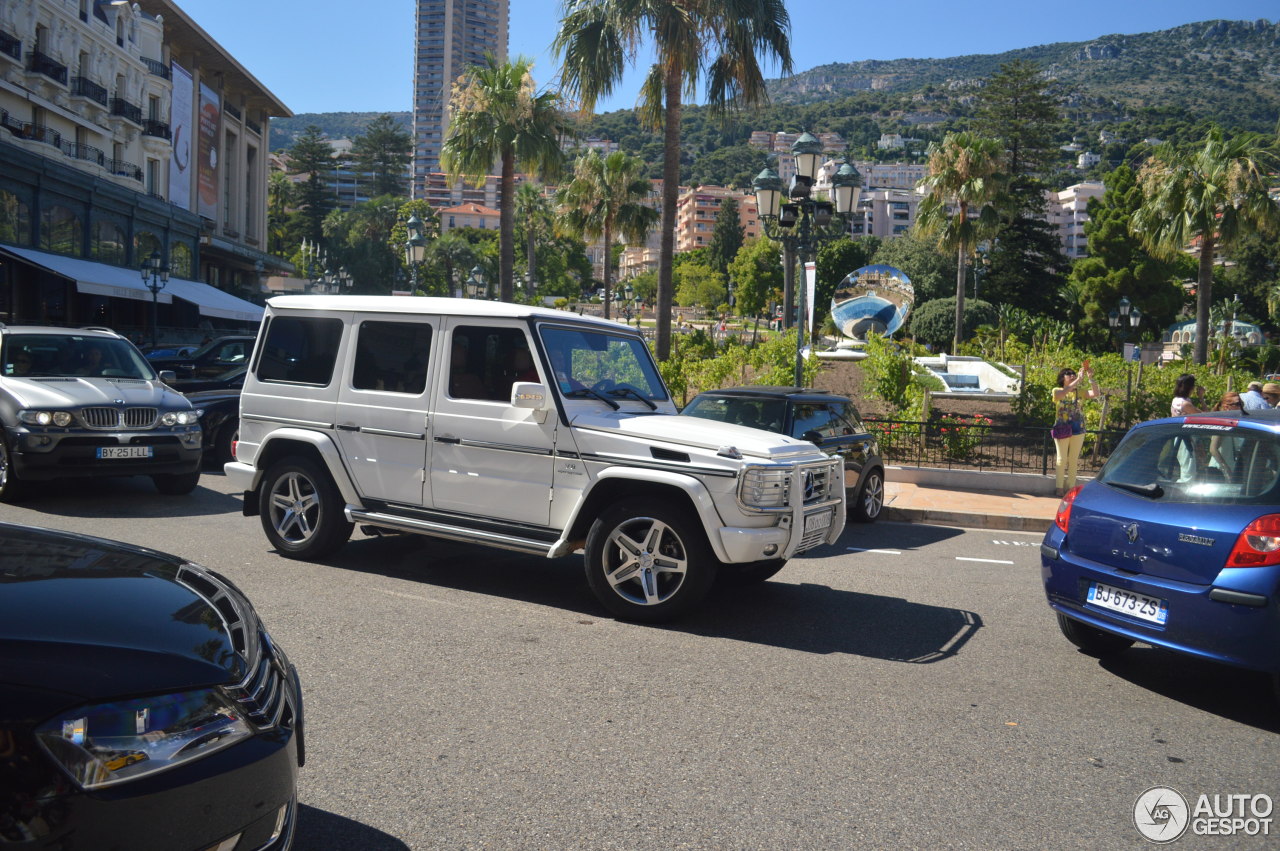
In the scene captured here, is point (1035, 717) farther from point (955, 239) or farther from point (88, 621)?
point (955, 239)

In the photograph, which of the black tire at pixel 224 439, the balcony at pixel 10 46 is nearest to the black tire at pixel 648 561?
the black tire at pixel 224 439

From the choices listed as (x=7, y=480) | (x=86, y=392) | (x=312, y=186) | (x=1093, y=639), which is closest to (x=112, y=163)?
(x=86, y=392)

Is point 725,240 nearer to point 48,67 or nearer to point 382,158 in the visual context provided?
point 382,158

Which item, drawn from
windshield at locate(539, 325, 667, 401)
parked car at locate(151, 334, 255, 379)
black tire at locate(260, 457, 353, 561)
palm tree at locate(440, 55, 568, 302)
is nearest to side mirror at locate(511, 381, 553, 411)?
windshield at locate(539, 325, 667, 401)

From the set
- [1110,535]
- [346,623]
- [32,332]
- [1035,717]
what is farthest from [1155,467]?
[32,332]

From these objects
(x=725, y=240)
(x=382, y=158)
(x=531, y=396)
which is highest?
(x=382, y=158)

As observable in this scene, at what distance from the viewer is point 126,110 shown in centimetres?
4150

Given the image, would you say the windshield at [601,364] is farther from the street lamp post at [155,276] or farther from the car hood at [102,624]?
the street lamp post at [155,276]

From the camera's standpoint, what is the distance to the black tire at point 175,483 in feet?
34.4

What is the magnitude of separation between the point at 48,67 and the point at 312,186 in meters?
66.9

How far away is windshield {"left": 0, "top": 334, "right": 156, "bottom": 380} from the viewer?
10.1 meters

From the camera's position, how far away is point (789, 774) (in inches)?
154

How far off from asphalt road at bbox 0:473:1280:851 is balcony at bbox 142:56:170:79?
46.9 metres

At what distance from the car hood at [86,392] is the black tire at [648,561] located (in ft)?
20.3
